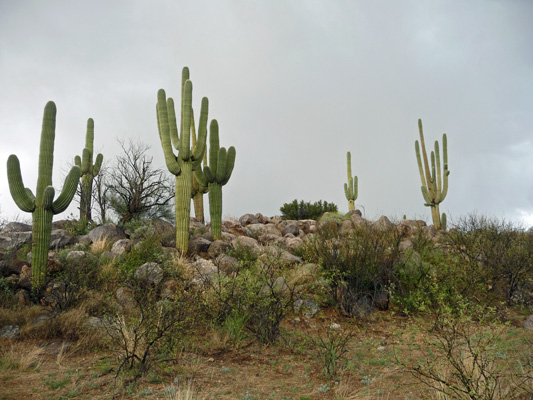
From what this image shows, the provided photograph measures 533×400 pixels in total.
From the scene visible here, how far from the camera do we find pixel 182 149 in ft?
43.1

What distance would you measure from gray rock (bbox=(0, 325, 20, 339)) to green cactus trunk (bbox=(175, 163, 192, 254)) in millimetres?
5275

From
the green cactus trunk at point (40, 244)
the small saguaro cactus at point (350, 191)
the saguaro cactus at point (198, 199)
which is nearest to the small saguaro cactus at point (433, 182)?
the small saguaro cactus at point (350, 191)

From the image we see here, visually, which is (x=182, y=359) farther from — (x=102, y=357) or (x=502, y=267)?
(x=502, y=267)

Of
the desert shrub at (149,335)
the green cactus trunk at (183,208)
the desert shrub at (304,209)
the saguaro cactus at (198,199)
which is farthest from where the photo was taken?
the desert shrub at (304,209)

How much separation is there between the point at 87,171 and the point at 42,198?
8527mm

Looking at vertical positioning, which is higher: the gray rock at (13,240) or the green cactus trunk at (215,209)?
the green cactus trunk at (215,209)

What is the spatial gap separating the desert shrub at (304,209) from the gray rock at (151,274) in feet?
52.4

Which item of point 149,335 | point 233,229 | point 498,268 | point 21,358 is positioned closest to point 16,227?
point 233,229

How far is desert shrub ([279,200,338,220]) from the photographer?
2559 centimetres

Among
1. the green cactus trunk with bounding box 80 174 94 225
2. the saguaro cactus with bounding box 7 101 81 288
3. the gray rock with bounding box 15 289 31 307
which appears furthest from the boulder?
the gray rock with bounding box 15 289 31 307

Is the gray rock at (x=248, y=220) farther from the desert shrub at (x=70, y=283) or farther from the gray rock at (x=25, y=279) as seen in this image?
the gray rock at (x=25, y=279)

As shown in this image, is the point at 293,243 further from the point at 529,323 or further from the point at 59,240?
the point at 59,240

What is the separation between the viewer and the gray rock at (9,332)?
24.9ft

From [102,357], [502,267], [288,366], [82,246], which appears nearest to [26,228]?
[82,246]
